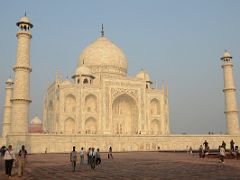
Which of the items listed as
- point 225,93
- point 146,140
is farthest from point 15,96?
point 225,93

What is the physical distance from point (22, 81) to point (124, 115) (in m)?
14.4

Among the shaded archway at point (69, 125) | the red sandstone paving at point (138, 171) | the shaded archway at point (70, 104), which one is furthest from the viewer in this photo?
the shaded archway at point (70, 104)

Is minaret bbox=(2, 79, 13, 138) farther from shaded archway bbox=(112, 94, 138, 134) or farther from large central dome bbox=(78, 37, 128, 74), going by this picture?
shaded archway bbox=(112, 94, 138, 134)

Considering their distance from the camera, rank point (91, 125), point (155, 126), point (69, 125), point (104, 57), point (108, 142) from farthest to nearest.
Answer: point (104, 57)
point (155, 126)
point (91, 125)
point (69, 125)
point (108, 142)

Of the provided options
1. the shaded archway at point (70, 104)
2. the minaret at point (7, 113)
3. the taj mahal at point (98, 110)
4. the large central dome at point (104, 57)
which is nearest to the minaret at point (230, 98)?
A: the taj mahal at point (98, 110)

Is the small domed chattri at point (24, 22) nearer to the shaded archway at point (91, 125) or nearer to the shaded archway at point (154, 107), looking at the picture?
the shaded archway at point (91, 125)

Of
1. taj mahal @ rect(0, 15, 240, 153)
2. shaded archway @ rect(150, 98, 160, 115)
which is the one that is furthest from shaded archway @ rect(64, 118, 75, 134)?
shaded archway @ rect(150, 98, 160, 115)

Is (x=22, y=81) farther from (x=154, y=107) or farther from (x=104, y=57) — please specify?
(x=154, y=107)

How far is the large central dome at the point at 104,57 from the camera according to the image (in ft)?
124

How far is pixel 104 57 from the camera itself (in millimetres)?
38000

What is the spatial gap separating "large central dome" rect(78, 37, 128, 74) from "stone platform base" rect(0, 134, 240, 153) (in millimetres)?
12153

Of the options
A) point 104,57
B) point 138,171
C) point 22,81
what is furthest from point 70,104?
point 138,171

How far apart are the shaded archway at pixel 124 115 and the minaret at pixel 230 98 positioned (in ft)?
33.7

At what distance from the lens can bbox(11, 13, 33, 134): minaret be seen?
23.8 meters
